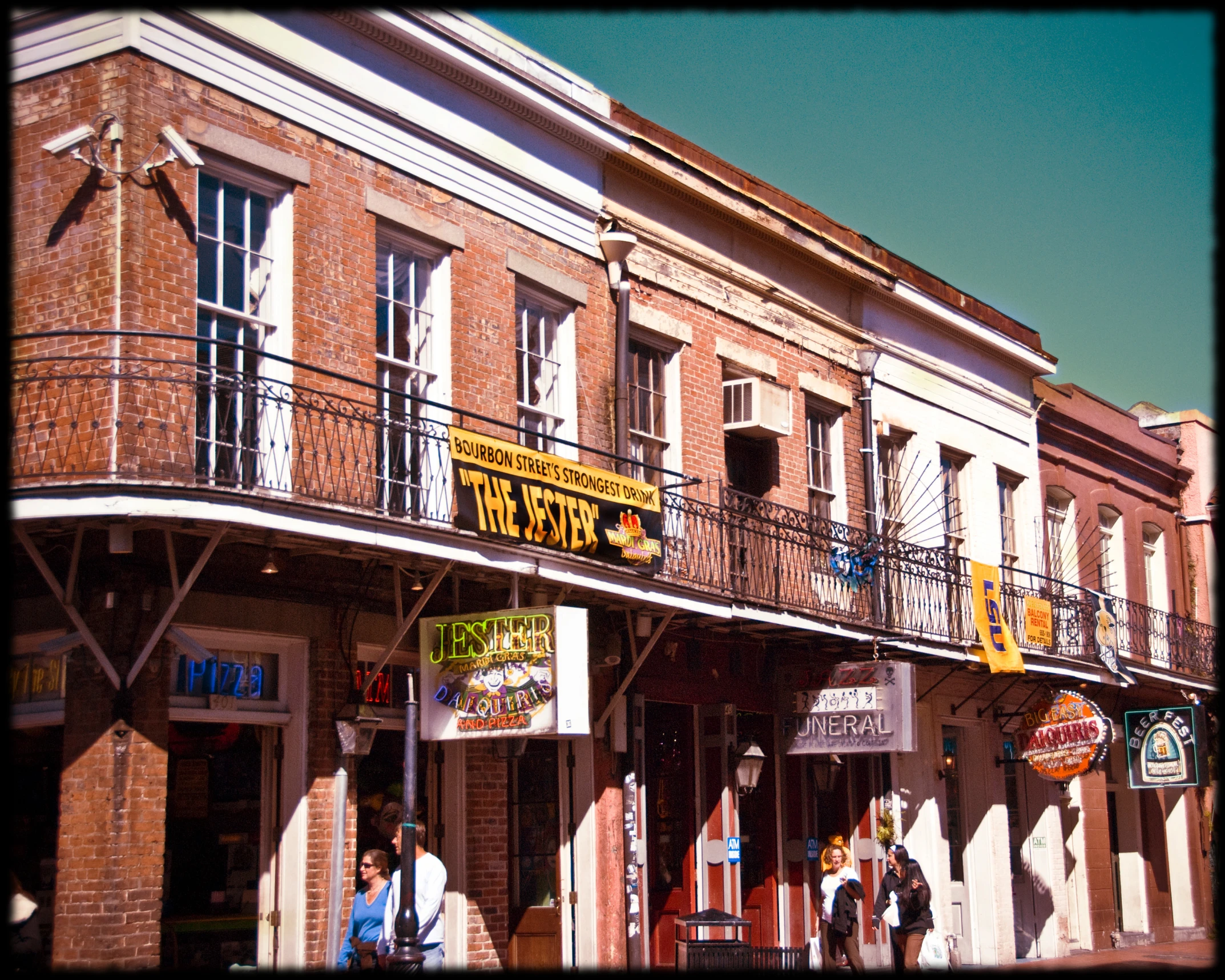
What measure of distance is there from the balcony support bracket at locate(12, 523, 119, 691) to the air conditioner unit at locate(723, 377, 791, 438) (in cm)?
851

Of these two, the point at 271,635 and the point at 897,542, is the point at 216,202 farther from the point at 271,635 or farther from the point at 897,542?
the point at 897,542

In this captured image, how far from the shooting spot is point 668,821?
1548 centimetres

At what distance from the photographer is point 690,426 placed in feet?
52.7

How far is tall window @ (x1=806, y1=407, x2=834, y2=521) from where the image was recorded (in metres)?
18.3

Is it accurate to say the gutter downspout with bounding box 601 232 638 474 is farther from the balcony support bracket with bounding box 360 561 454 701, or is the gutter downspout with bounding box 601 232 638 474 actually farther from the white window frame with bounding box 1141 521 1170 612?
the white window frame with bounding box 1141 521 1170 612

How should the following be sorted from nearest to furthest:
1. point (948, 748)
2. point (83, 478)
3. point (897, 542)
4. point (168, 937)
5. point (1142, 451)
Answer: point (83, 478) < point (168, 937) < point (897, 542) < point (948, 748) < point (1142, 451)

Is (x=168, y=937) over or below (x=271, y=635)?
below

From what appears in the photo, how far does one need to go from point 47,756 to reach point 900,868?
26.3 feet

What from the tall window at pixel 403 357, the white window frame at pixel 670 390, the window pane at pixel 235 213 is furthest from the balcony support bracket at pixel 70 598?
the white window frame at pixel 670 390

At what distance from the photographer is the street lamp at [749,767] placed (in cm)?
1555

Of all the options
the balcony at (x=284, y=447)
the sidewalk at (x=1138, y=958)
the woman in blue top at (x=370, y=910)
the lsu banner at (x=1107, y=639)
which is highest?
the balcony at (x=284, y=447)

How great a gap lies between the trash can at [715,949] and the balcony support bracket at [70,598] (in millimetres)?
4984

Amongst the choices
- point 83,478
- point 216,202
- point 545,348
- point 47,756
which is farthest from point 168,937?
point 545,348

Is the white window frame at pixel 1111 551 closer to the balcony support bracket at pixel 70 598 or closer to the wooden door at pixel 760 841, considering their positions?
the wooden door at pixel 760 841
